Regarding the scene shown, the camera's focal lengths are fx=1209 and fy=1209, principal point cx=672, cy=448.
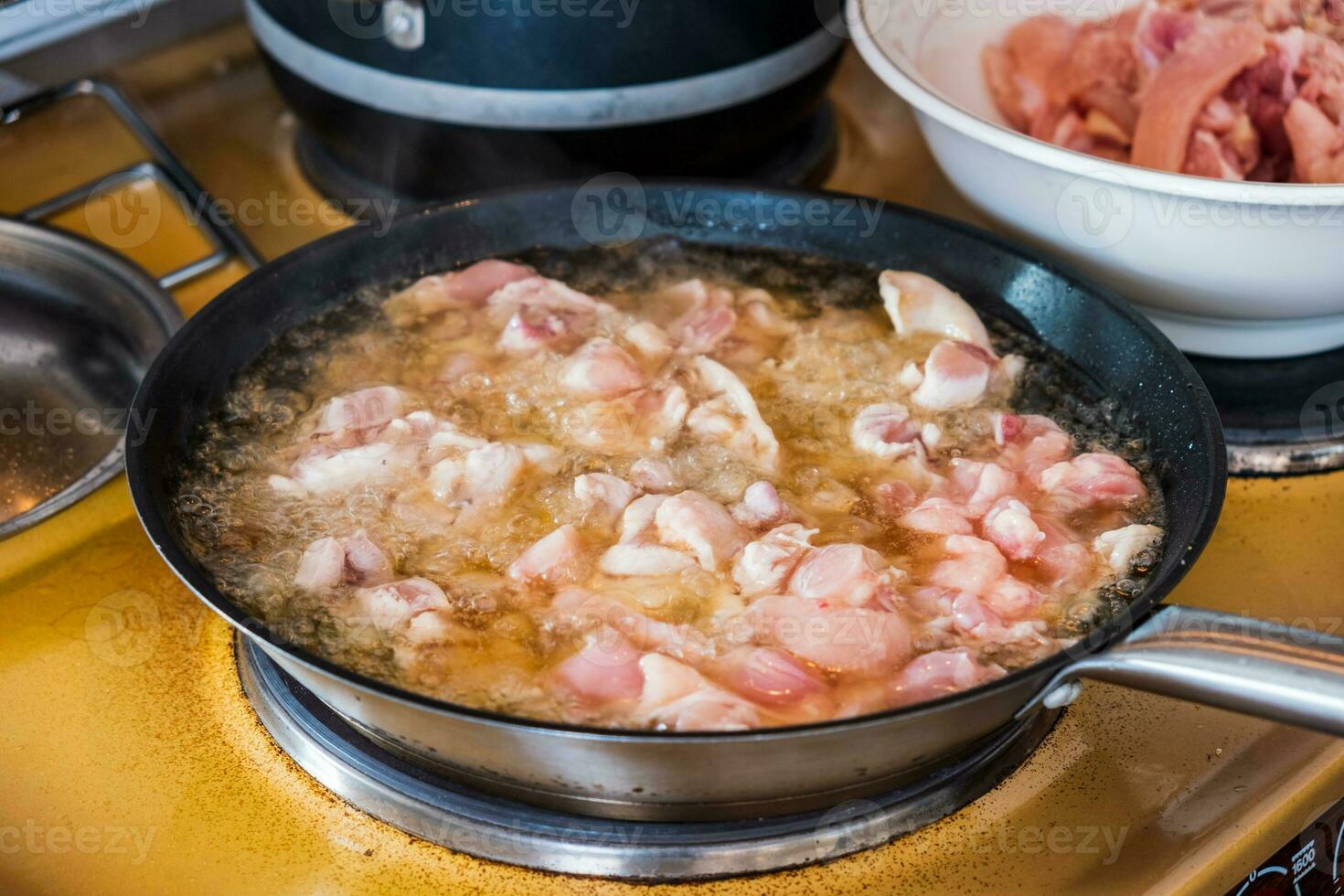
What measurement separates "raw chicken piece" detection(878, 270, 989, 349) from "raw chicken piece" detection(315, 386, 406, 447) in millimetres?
523

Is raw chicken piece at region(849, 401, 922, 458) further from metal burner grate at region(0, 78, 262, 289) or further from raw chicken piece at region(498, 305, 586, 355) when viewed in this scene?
metal burner grate at region(0, 78, 262, 289)

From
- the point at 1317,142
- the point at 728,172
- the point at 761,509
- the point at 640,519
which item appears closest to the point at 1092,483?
the point at 761,509

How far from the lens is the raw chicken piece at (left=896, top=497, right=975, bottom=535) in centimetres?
106

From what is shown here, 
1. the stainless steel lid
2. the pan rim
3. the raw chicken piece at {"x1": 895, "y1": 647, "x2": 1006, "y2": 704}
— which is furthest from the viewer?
the stainless steel lid

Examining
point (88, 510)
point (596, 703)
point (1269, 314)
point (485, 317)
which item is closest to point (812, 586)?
point (596, 703)

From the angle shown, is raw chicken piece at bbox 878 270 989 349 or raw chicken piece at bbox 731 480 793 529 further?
raw chicken piece at bbox 878 270 989 349

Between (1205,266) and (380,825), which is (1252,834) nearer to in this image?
(1205,266)

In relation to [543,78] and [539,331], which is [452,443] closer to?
[539,331]

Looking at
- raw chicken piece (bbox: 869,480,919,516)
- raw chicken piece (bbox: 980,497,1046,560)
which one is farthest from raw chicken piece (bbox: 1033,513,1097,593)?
raw chicken piece (bbox: 869,480,919,516)

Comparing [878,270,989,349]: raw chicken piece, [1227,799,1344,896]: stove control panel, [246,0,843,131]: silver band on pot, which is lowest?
[1227,799,1344,896]: stove control panel

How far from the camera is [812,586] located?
0.98 m

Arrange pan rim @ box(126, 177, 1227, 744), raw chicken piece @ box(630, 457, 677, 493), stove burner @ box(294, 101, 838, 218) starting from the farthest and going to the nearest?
stove burner @ box(294, 101, 838, 218), raw chicken piece @ box(630, 457, 677, 493), pan rim @ box(126, 177, 1227, 744)

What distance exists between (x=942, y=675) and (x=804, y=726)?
0.18 meters

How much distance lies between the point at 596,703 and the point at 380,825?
0.72 ft
